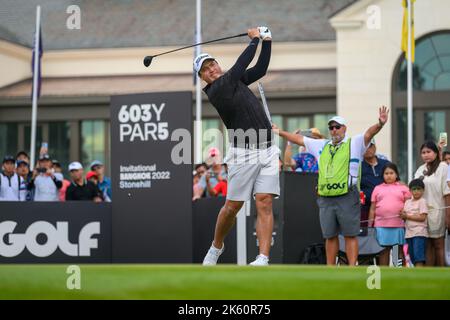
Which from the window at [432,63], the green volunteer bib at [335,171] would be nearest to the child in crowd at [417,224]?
the green volunteer bib at [335,171]

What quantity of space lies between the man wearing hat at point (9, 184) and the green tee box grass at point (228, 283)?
880 cm

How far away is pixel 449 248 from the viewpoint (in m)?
13.5

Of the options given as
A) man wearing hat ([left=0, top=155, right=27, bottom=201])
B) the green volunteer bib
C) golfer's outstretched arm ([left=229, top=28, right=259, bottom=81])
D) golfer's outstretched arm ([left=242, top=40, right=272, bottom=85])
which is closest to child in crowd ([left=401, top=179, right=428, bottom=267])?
the green volunteer bib

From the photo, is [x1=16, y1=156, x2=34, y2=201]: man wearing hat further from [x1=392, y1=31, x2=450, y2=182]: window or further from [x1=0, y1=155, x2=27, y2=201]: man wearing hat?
[x1=392, y1=31, x2=450, y2=182]: window

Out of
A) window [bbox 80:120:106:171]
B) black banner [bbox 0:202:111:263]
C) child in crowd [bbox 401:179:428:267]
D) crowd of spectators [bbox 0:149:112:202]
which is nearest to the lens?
child in crowd [bbox 401:179:428:267]

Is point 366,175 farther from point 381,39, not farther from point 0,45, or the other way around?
point 0,45

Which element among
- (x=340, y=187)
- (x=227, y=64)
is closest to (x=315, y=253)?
(x=340, y=187)

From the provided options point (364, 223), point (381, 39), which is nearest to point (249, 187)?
point (364, 223)

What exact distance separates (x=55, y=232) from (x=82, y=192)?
1.35m

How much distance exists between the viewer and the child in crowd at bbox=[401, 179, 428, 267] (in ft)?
43.8

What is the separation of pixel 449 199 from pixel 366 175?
3.97 ft

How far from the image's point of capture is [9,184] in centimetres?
1730

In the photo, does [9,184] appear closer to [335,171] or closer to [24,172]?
[24,172]

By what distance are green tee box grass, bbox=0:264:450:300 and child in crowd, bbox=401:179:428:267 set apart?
480 cm
